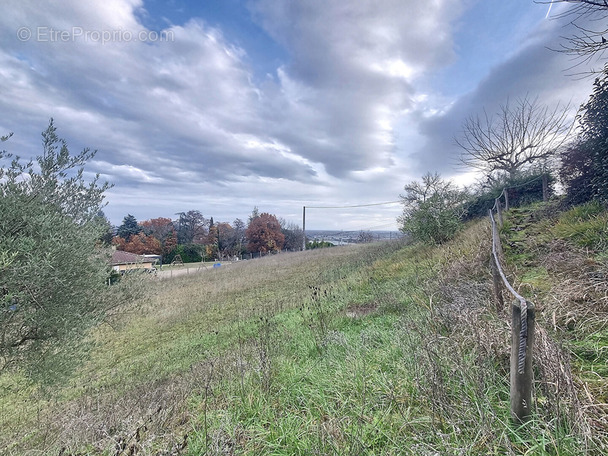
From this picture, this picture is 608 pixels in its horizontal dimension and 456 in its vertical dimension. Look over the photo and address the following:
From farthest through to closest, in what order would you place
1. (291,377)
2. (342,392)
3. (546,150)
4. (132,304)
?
(546,150)
(132,304)
(291,377)
(342,392)

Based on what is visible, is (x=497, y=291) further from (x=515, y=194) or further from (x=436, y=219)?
(x=515, y=194)

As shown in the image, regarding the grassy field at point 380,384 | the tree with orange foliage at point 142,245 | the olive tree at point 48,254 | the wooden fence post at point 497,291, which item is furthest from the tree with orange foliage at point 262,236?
the wooden fence post at point 497,291

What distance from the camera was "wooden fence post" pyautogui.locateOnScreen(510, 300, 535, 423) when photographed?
4.36 feet

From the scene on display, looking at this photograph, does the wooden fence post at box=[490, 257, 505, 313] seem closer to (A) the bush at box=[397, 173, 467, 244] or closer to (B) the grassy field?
(B) the grassy field

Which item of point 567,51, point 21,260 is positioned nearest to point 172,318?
point 21,260

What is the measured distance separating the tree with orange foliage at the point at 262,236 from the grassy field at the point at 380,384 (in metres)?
38.0

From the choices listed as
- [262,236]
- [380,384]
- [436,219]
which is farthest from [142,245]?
[380,384]

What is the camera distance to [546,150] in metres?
14.6

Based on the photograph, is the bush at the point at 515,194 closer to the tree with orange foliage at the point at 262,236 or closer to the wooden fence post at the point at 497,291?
the wooden fence post at the point at 497,291

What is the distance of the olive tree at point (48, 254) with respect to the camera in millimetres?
2639

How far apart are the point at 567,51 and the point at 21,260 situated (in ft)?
29.5

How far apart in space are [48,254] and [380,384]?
3.55 m

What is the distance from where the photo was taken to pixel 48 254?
8.72 feet

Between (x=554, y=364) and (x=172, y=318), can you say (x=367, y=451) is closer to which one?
(x=554, y=364)
